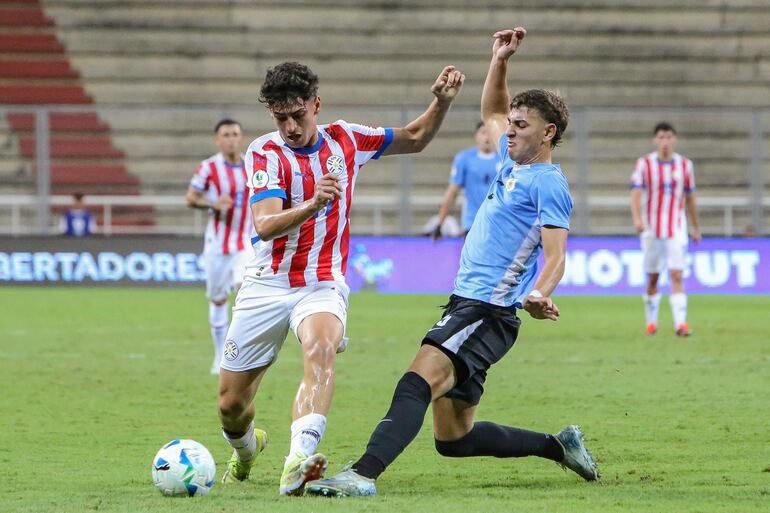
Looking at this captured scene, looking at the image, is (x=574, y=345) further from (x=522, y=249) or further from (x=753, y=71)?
(x=753, y=71)

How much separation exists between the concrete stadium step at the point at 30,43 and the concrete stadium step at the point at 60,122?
3.88m

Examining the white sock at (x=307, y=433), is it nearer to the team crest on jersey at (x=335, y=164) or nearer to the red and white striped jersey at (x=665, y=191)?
the team crest on jersey at (x=335, y=164)

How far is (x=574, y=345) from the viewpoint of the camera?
13.2 metres

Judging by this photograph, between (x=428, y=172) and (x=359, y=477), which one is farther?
(x=428, y=172)

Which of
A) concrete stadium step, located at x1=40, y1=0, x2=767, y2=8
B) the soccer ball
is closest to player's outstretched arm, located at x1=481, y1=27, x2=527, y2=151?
the soccer ball

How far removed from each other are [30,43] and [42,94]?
119 centimetres

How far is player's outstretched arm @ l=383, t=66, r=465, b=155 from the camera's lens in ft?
21.7

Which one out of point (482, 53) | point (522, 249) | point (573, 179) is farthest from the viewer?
point (482, 53)

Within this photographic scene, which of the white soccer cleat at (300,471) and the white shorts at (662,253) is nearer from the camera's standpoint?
the white soccer cleat at (300,471)

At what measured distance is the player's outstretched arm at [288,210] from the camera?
5.60 meters

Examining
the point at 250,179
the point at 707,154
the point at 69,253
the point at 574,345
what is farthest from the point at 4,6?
the point at 250,179

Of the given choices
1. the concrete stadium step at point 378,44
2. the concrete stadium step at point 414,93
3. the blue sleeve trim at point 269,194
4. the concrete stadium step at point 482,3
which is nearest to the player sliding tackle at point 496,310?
the blue sleeve trim at point 269,194

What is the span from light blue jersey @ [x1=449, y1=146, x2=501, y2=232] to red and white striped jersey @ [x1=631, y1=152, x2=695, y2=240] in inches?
62.4

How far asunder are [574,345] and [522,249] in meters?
7.32
